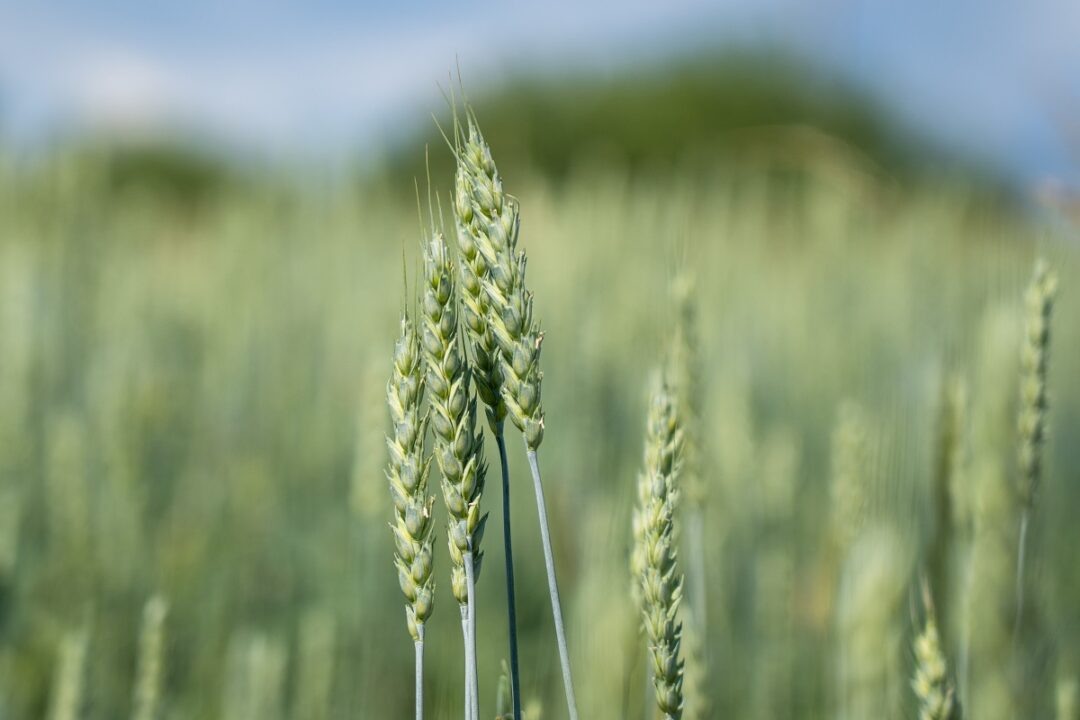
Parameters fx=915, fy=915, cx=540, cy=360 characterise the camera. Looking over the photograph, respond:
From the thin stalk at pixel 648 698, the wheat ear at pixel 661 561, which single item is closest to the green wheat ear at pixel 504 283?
the wheat ear at pixel 661 561

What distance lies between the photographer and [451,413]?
0.51 metres

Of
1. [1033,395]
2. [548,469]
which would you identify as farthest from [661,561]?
[548,469]

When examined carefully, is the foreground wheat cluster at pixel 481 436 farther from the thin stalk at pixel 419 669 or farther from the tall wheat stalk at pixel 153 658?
the tall wheat stalk at pixel 153 658

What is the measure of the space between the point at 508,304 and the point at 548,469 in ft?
5.25

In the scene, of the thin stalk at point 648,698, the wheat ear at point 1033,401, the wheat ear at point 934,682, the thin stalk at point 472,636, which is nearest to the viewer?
the thin stalk at point 472,636

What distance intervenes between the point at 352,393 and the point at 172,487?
570 millimetres

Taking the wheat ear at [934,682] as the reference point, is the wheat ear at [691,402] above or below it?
above

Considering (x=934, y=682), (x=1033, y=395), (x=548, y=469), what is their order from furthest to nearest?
(x=548, y=469)
(x=1033, y=395)
(x=934, y=682)

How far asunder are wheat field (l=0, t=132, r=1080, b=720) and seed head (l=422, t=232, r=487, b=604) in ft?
0.29

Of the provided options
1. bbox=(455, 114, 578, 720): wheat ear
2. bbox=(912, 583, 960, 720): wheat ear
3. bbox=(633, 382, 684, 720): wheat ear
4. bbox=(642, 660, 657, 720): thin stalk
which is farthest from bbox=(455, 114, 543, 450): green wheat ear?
bbox=(642, 660, 657, 720): thin stalk

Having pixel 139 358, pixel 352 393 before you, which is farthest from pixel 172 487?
pixel 352 393

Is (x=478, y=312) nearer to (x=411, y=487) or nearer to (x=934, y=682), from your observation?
(x=411, y=487)

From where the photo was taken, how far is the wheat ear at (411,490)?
52 centimetres

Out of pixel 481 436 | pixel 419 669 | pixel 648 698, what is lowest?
pixel 648 698
